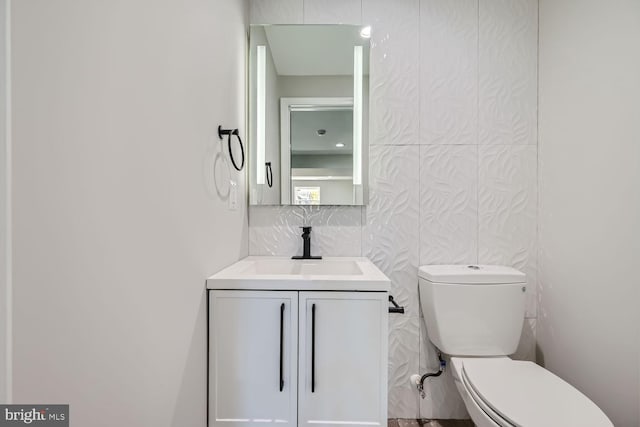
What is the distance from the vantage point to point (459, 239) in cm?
156

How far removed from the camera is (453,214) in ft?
5.12

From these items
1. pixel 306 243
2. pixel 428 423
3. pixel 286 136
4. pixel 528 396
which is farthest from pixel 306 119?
pixel 428 423

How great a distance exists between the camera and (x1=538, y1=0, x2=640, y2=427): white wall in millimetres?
1077

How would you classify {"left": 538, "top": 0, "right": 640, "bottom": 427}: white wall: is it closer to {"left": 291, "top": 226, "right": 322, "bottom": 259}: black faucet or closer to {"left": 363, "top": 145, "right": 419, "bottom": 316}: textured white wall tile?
{"left": 363, "top": 145, "right": 419, "bottom": 316}: textured white wall tile

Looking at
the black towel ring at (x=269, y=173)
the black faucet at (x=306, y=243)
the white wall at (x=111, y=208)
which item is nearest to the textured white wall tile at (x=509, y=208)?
the black faucet at (x=306, y=243)

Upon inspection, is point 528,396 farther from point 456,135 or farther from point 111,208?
point 111,208

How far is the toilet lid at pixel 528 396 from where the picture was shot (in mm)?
897

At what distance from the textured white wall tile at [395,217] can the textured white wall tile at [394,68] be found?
0.10 metres

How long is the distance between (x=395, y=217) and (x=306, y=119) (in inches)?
27.8

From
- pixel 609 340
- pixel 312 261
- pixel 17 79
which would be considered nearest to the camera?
pixel 17 79

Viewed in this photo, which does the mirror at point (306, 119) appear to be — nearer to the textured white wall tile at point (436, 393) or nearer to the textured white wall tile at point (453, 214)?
the textured white wall tile at point (453, 214)

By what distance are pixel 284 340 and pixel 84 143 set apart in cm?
81

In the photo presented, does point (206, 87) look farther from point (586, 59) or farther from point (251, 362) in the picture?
point (586, 59)

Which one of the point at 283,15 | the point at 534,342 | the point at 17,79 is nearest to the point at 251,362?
the point at 17,79
